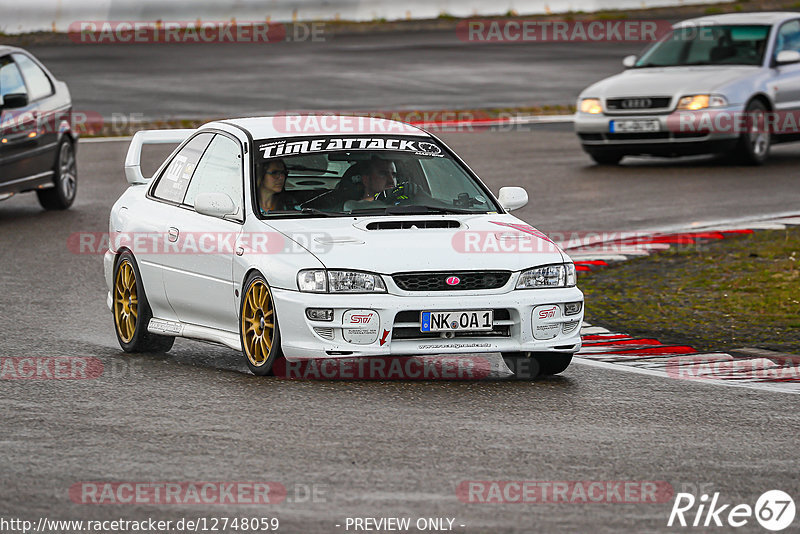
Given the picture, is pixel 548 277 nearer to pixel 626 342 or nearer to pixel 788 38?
pixel 626 342

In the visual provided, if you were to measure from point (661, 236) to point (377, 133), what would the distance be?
18.9 ft

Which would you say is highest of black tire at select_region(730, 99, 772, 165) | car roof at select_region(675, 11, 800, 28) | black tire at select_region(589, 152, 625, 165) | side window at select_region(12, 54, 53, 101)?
side window at select_region(12, 54, 53, 101)

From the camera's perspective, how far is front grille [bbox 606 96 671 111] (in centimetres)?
2056

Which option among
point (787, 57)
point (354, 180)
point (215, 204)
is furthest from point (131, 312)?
point (787, 57)

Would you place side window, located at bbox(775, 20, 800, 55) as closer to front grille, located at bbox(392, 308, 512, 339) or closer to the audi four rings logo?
the audi four rings logo

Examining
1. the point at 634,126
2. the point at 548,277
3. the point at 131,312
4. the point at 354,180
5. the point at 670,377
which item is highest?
the point at 354,180

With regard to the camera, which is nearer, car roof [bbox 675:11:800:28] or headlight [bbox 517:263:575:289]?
headlight [bbox 517:263:575:289]

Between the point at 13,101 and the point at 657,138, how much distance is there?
793 cm

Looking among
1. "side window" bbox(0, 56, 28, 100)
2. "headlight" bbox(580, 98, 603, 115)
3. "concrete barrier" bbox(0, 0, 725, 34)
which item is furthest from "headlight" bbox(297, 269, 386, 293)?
"concrete barrier" bbox(0, 0, 725, 34)

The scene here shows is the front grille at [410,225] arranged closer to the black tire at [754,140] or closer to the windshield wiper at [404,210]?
the windshield wiper at [404,210]

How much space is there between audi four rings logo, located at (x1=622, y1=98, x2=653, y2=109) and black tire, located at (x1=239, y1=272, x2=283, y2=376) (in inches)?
473

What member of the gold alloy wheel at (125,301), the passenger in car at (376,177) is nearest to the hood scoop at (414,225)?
the passenger in car at (376,177)

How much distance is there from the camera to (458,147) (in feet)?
78.2

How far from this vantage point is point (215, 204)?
9734 millimetres
